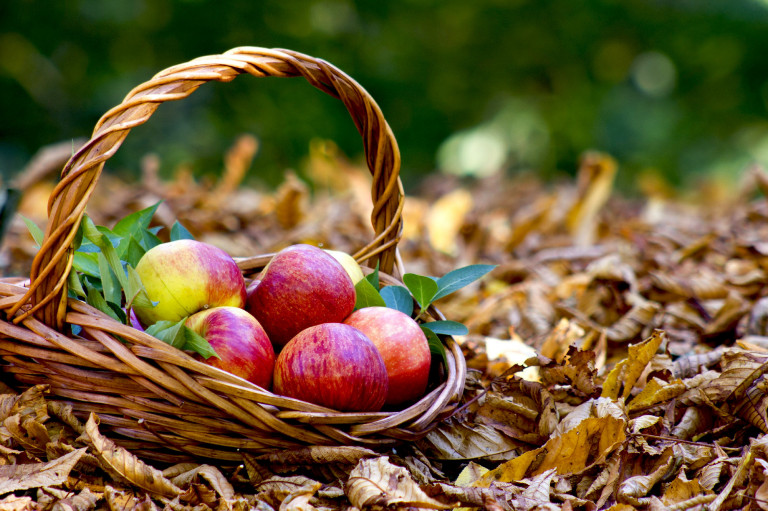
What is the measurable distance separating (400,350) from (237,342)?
1.01ft

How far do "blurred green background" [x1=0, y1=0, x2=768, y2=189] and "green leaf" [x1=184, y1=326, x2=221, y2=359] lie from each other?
5.09m

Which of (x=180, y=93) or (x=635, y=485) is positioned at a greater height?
(x=180, y=93)

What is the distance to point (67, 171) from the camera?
3.85 feet

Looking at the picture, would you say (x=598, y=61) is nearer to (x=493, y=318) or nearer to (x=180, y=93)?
(x=493, y=318)

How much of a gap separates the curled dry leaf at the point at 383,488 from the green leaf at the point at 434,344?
0.33 metres

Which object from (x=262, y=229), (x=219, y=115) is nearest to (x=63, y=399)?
(x=262, y=229)

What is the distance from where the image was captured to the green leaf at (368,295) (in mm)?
1445

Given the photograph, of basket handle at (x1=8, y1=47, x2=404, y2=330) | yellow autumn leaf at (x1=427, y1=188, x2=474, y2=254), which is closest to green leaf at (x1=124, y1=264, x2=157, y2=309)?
basket handle at (x1=8, y1=47, x2=404, y2=330)

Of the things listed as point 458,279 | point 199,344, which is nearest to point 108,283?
point 199,344

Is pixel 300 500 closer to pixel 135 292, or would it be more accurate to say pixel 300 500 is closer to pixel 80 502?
pixel 80 502

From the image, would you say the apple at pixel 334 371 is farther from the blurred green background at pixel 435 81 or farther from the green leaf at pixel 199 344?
the blurred green background at pixel 435 81

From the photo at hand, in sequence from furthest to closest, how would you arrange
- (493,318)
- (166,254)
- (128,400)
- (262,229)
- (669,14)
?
1. (669,14)
2. (262,229)
3. (493,318)
4. (166,254)
5. (128,400)

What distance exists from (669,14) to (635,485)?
20.0ft

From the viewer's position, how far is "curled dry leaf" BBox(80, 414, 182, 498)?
106 centimetres
